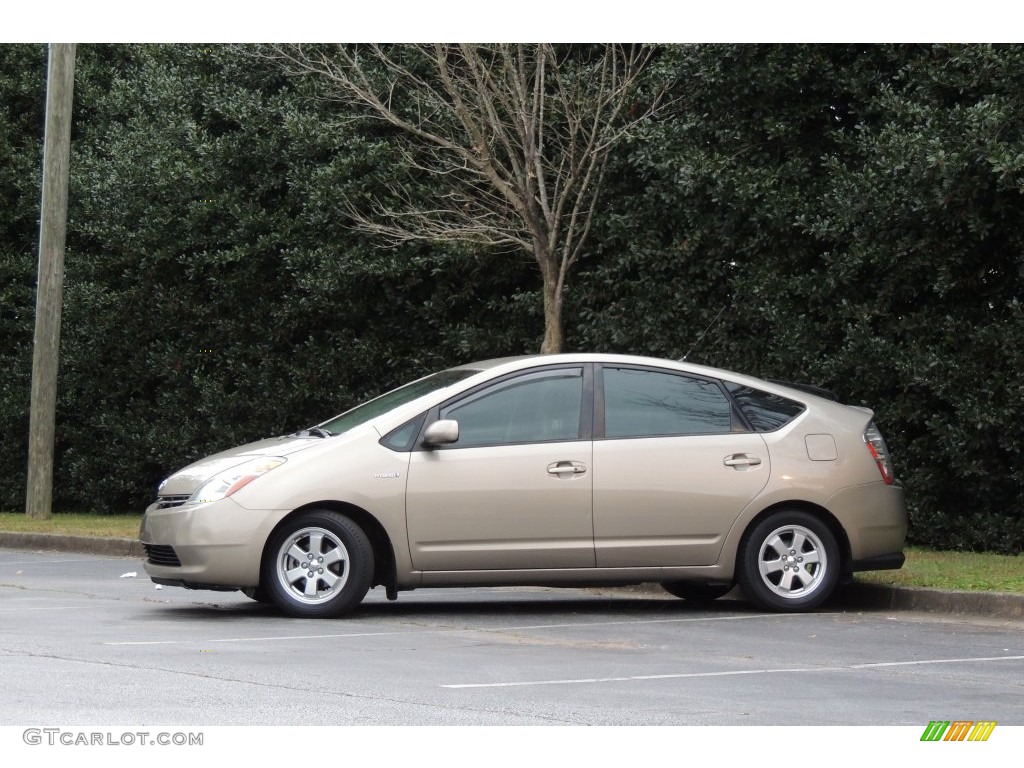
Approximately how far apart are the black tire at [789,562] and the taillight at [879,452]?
0.58 meters

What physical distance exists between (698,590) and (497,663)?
3636 millimetres

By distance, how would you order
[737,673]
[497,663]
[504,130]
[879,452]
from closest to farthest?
1. [737,673]
2. [497,663]
3. [879,452]
4. [504,130]

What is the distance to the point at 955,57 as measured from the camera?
13.9m

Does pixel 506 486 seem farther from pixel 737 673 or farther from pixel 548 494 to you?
pixel 737 673

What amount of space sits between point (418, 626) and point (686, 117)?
760cm

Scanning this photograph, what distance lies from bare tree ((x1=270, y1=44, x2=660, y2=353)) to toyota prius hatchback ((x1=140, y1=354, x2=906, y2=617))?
5.28 m

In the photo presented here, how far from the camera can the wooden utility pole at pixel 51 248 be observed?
Answer: 1894cm

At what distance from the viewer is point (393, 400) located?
424 inches

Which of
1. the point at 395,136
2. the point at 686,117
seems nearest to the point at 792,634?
the point at 686,117

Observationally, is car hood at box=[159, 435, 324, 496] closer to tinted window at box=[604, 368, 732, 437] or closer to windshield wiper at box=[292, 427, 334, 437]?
windshield wiper at box=[292, 427, 334, 437]

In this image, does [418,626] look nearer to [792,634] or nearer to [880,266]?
[792,634]

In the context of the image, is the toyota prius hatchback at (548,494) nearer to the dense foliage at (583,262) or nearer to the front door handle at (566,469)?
the front door handle at (566,469)

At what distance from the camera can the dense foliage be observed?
46.4 ft

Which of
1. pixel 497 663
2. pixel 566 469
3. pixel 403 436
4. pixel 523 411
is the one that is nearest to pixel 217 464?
pixel 403 436
